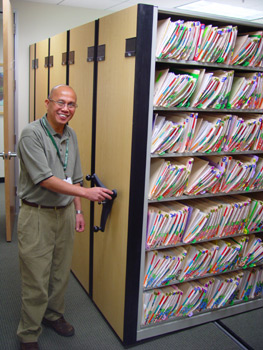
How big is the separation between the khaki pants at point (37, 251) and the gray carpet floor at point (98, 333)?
200 mm

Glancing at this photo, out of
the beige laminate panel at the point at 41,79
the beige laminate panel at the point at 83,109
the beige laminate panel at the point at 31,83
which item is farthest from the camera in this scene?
the beige laminate panel at the point at 31,83

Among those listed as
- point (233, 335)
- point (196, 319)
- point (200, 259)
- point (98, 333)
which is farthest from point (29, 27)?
point (233, 335)

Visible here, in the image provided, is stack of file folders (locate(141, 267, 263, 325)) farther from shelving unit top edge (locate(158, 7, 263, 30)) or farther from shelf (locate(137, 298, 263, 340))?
shelving unit top edge (locate(158, 7, 263, 30))

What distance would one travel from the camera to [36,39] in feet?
16.5

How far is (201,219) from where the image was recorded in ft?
7.40

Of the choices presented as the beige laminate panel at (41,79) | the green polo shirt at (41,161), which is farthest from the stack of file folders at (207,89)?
the beige laminate panel at (41,79)

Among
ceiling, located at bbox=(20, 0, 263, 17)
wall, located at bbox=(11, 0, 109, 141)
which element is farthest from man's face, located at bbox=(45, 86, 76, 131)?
ceiling, located at bbox=(20, 0, 263, 17)

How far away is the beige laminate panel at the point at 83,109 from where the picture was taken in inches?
99.6

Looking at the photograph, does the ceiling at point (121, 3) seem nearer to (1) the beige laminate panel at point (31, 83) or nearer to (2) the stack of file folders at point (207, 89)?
(1) the beige laminate panel at point (31, 83)

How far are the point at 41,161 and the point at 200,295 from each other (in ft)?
4.56

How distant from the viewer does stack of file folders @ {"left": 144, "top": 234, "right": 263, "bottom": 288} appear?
2234mm

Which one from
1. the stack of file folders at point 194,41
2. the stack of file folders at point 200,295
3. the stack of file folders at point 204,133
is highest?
the stack of file folders at point 194,41

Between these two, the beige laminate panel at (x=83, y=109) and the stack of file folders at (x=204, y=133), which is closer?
the stack of file folders at (x=204, y=133)

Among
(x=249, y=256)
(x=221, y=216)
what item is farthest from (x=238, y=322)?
(x=221, y=216)
